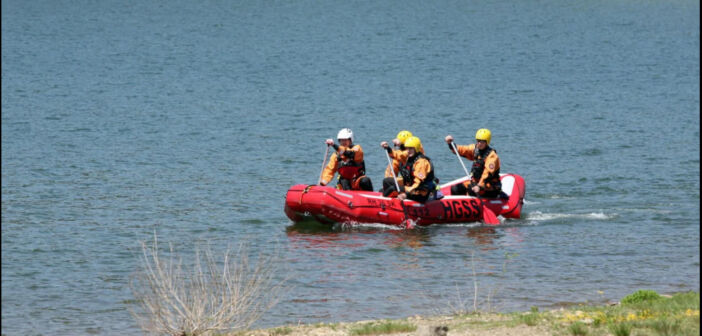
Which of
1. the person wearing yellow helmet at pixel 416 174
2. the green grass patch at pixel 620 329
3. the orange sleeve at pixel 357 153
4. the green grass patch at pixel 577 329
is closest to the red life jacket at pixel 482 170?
the person wearing yellow helmet at pixel 416 174

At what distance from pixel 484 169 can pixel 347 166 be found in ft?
8.55

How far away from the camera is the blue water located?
605 inches

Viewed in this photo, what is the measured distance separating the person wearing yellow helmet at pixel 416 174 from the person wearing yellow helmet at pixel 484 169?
3.39 ft

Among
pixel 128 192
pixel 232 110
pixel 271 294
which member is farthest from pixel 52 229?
pixel 232 110

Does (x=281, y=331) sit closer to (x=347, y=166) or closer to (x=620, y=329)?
(x=620, y=329)

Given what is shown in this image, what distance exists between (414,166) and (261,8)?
6285 cm

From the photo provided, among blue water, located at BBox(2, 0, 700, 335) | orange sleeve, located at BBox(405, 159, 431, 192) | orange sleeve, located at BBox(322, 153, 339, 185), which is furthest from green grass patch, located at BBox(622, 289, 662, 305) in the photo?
orange sleeve, located at BBox(322, 153, 339, 185)

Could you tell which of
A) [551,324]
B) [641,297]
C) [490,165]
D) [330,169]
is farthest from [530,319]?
[330,169]

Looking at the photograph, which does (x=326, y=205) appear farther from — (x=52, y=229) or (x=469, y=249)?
(x=52, y=229)

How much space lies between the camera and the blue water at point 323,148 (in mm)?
15359

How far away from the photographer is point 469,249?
1788 cm

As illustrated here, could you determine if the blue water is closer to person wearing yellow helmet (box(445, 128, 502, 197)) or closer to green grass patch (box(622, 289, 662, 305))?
person wearing yellow helmet (box(445, 128, 502, 197))

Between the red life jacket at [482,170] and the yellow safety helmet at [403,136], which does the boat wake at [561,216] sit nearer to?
the red life jacket at [482,170]

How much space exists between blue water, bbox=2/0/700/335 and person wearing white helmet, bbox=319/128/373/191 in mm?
1153
